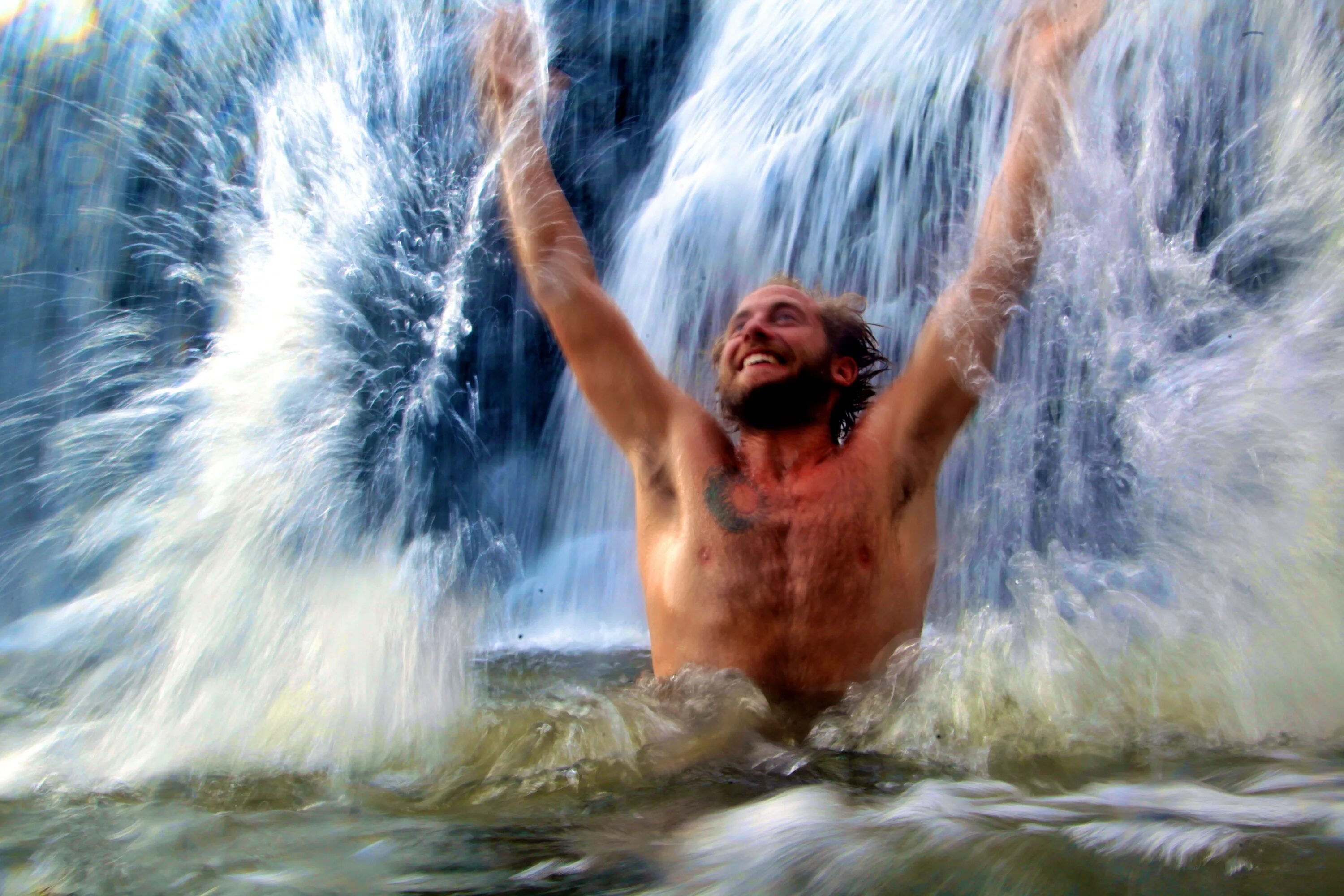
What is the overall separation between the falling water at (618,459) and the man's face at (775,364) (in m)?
0.75

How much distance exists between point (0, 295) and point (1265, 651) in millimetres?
5640

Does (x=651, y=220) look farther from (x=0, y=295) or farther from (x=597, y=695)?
(x=0, y=295)

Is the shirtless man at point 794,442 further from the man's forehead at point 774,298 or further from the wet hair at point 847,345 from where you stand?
the wet hair at point 847,345

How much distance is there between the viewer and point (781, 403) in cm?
296

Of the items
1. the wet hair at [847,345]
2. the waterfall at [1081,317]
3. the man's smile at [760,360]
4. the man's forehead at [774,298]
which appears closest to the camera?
the waterfall at [1081,317]

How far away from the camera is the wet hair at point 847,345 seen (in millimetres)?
3236

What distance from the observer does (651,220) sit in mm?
4719

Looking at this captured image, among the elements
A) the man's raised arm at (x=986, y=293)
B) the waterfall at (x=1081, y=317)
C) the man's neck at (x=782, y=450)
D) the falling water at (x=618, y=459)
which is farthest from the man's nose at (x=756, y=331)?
the falling water at (x=618, y=459)

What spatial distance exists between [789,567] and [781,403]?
523 millimetres

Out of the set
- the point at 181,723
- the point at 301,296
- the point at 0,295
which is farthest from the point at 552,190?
the point at 0,295

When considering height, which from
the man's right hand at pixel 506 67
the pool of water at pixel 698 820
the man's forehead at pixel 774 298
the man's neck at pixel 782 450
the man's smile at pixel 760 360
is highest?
the man's right hand at pixel 506 67

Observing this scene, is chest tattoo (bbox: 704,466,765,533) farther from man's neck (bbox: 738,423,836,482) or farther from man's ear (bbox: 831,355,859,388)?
man's ear (bbox: 831,355,859,388)

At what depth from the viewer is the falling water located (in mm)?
1932

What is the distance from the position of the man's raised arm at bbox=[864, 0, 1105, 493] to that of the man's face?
228 millimetres
